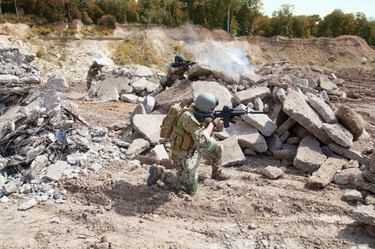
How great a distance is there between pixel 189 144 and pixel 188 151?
0.11 meters

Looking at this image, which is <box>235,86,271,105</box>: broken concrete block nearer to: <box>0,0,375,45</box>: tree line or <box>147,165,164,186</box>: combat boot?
<box>147,165,164,186</box>: combat boot

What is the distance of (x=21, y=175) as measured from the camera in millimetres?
5387

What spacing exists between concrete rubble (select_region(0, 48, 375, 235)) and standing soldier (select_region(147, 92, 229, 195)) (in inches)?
42.7

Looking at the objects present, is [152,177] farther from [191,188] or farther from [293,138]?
[293,138]

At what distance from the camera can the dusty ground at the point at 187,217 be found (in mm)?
4055

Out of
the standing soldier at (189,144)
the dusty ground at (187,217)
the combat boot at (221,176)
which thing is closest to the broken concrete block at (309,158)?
the dusty ground at (187,217)

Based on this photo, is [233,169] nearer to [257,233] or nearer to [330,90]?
[257,233]

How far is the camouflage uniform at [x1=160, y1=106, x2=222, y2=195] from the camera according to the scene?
4.53 metres

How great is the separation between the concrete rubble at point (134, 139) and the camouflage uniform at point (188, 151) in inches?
43.5

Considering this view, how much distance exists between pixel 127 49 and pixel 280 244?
24108 mm

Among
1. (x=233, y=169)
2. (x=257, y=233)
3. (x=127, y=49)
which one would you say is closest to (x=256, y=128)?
(x=233, y=169)

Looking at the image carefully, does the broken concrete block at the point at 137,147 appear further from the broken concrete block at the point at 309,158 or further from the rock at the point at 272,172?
the broken concrete block at the point at 309,158

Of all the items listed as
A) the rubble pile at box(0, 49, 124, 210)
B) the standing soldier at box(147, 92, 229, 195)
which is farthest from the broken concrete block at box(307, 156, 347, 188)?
the rubble pile at box(0, 49, 124, 210)

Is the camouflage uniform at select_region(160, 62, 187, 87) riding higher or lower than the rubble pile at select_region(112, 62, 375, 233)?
higher
